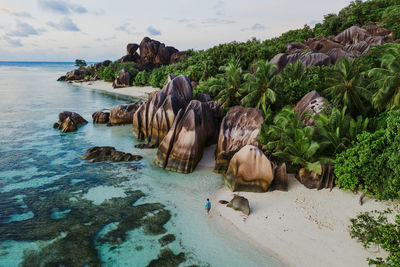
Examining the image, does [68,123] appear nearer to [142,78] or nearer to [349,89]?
[349,89]

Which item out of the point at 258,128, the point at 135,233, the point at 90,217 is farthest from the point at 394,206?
the point at 90,217

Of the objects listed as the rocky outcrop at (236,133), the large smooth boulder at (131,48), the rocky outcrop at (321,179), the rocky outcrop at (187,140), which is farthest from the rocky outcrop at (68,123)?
the large smooth boulder at (131,48)

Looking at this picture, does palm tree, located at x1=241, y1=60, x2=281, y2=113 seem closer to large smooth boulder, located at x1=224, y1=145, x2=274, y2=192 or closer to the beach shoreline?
large smooth boulder, located at x1=224, y1=145, x2=274, y2=192

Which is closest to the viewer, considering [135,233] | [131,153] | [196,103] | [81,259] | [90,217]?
[81,259]

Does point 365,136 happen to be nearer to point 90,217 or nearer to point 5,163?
point 90,217

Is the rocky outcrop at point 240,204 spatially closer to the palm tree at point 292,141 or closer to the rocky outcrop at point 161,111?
the palm tree at point 292,141

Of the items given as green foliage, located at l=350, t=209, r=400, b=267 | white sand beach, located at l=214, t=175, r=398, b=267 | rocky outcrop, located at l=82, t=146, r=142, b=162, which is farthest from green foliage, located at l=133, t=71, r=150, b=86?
green foliage, located at l=350, t=209, r=400, b=267

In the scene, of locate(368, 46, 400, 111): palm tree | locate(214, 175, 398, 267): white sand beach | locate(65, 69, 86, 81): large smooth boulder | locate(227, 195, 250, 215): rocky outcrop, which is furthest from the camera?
locate(65, 69, 86, 81): large smooth boulder
